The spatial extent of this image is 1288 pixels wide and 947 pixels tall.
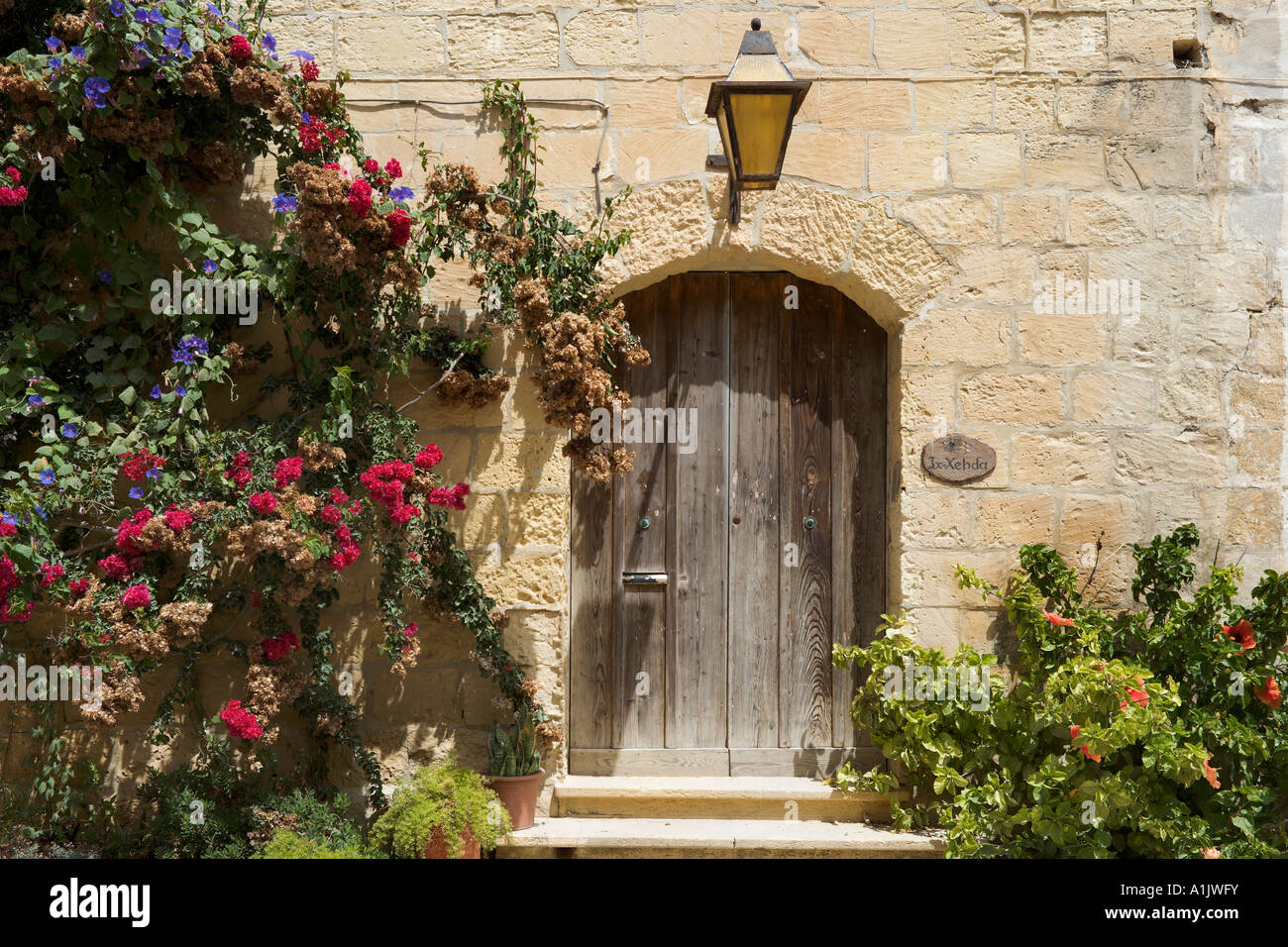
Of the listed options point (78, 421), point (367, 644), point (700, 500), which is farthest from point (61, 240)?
point (700, 500)

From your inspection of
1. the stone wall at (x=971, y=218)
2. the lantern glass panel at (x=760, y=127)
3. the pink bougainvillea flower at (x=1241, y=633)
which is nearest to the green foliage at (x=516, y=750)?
the stone wall at (x=971, y=218)

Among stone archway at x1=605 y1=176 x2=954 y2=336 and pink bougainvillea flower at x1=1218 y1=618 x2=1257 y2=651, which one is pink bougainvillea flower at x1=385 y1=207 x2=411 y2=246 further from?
pink bougainvillea flower at x1=1218 y1=618 x2=1257 y2=651

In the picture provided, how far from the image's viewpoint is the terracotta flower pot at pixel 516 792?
3988 mm

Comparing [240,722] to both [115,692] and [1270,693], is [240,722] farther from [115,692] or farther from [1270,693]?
[1270,693]

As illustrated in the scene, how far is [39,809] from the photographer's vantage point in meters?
4.03

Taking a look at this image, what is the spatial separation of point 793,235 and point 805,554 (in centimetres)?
129

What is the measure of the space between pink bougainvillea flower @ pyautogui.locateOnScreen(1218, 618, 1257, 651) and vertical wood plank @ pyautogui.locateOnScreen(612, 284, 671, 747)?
2110mm

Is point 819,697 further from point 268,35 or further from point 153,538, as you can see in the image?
point 268,35

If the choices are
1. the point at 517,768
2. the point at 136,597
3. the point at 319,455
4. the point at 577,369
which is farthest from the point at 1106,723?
the point at 136,597

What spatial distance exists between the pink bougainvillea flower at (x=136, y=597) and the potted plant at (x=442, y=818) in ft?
3.63

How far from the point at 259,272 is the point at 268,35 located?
2.84 ft

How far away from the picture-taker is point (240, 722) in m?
3.61

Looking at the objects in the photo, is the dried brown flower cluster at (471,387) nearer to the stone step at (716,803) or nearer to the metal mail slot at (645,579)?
the metal mail slot at (645,579)

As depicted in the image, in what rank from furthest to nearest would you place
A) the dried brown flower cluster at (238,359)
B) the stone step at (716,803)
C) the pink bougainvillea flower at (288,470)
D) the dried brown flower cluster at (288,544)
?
the stone step at (716,803), the dried brown flower cluster at (238,359), the pink bougainvillea flower at (288,470), the dried brown flower cluster at (288,544)
